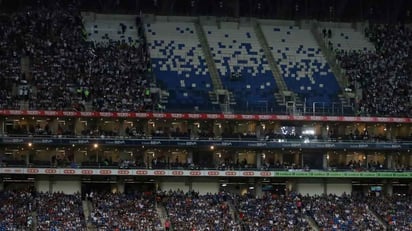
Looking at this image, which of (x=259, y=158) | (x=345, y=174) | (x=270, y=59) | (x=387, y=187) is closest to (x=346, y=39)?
(x=270, y=59)

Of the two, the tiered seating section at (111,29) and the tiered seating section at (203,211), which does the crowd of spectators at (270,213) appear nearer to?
the tiered seating section at (203,211)

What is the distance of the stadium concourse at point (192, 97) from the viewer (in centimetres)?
7288

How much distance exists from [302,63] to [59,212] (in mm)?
32565

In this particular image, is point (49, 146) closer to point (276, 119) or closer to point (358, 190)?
point (276, 119)

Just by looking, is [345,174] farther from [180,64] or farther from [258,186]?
[180,64]

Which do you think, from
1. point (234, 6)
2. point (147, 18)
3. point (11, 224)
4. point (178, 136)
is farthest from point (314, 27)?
point (11, 224)

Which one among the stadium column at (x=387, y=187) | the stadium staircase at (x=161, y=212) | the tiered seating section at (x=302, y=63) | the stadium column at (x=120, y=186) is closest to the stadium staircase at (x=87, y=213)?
the stadium column at (x=120, y=186)

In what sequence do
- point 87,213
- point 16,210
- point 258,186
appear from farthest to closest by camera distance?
point 258,186, point 87,213, point 16,210

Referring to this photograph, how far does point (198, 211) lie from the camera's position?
72.9m

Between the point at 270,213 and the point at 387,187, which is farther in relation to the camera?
the point at 387,187

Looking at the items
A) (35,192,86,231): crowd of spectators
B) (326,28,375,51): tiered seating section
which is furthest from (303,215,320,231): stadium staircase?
(326,28,375,51): tiered seating section

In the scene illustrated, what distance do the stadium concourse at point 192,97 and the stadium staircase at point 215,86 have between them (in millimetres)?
114

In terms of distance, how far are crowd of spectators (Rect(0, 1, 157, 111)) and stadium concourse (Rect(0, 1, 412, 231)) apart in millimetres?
152

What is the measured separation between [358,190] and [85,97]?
2548cm
